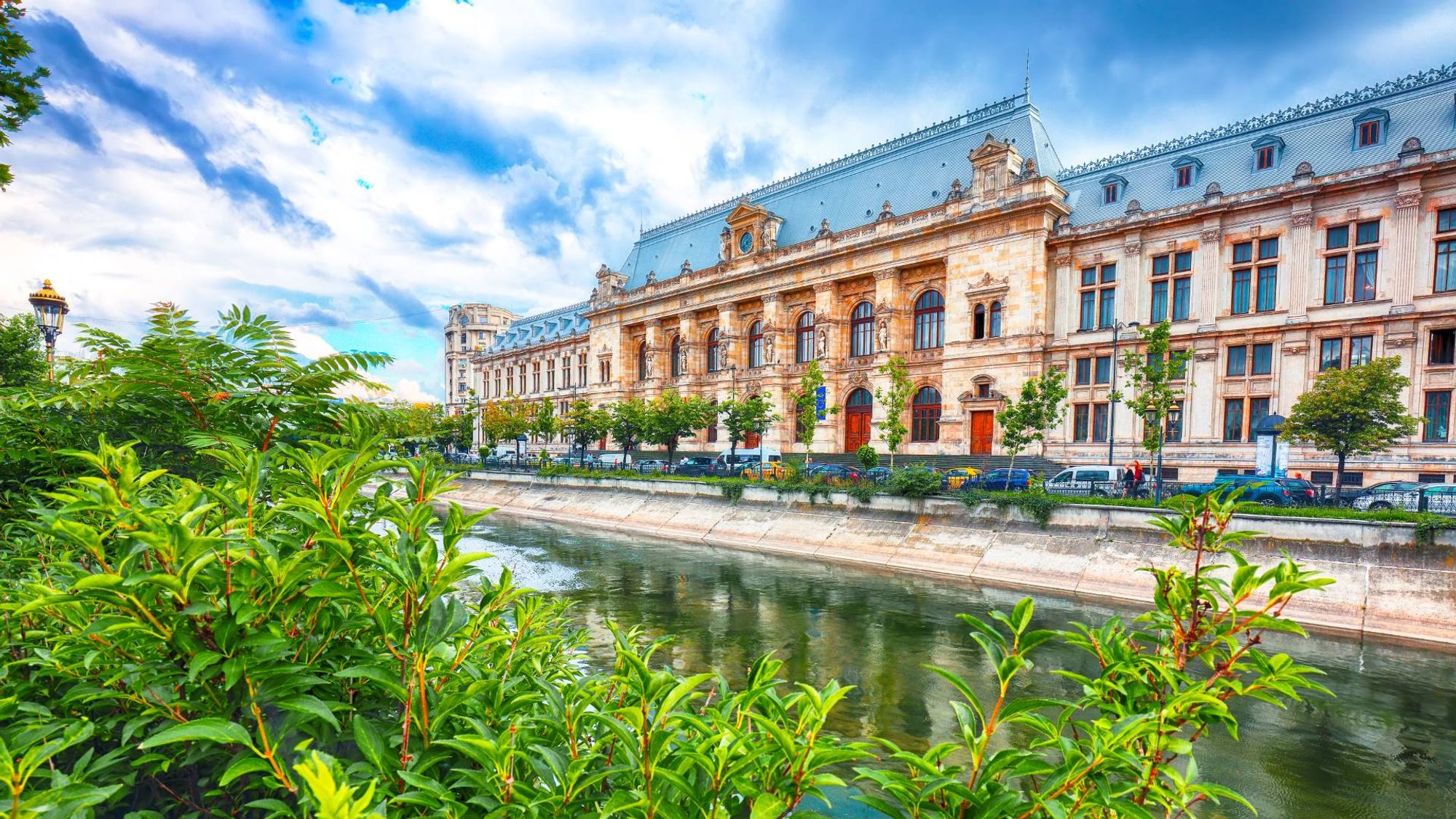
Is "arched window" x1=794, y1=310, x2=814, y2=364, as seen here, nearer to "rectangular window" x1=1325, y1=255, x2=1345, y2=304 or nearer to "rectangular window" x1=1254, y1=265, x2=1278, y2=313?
"rectangular window" x1=1254, y1=265, x2=1278, y2=313

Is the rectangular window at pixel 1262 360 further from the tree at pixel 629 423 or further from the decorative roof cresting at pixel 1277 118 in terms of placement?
the tree at pixel 629 423

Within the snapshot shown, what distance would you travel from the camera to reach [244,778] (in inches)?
83.4

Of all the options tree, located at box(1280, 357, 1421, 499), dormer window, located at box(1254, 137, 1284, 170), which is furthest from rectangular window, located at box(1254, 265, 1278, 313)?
tree, located at box(1280, 357, 1421, 499)

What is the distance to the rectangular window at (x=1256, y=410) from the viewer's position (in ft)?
97.8

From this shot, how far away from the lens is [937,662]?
12.5 meters

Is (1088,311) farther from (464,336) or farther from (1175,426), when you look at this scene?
(464,336)

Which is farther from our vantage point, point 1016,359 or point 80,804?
point 1016,359

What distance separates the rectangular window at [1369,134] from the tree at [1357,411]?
14343 millimetres

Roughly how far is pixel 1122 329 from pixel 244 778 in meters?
37.7

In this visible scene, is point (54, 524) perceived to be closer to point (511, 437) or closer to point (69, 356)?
point (69, 356)

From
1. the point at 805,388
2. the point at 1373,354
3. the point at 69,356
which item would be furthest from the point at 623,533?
the point at 1373,354

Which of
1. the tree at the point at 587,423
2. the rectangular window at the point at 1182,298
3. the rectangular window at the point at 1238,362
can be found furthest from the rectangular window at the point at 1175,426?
the tree at the point at 587,423

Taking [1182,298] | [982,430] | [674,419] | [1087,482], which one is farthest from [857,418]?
[1182,298]

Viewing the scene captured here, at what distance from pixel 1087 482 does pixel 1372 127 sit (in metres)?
22.7
